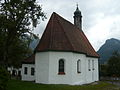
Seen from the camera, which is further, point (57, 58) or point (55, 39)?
point (55, 39)

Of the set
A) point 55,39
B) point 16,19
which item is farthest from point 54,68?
point 16,19

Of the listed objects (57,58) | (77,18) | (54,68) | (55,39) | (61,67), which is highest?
(77,18)

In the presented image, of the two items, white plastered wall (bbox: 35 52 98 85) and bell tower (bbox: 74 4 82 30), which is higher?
bell tower (bbox: 74 4 82 30)

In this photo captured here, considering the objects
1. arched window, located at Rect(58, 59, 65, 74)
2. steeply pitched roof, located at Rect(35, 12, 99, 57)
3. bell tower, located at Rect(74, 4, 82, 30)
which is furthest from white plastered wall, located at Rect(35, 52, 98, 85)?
bell tower, located at Rect(74, 4, 82, 30)

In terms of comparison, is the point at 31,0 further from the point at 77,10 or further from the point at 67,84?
the point at 77,10

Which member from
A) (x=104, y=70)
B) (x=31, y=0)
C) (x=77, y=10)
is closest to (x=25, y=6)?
(x=31, y=0)

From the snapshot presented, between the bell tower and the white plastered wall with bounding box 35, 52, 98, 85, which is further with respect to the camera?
the bell tower

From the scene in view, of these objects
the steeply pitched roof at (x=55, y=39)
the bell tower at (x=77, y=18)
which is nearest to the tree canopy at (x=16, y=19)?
the steeply pitched roof at (x=55, y=39)

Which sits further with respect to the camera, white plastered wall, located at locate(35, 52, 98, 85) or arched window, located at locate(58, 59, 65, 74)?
arched window, located at locate(58, 59, 65, 74)

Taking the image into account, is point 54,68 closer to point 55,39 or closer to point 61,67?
point 61,67

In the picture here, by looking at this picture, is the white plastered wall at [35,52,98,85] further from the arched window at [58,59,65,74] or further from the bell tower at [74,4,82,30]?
the bell tower at [74,4,82,30]

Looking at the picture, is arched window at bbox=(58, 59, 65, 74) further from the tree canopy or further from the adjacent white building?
the tree canopy

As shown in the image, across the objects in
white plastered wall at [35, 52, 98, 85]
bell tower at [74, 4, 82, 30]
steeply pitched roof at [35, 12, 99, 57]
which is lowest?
white plastered wall at [35, 52, 98, 85]

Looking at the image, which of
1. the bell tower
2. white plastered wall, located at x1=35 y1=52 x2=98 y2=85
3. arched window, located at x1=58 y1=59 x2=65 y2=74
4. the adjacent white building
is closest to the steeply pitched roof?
the adjacent white building
